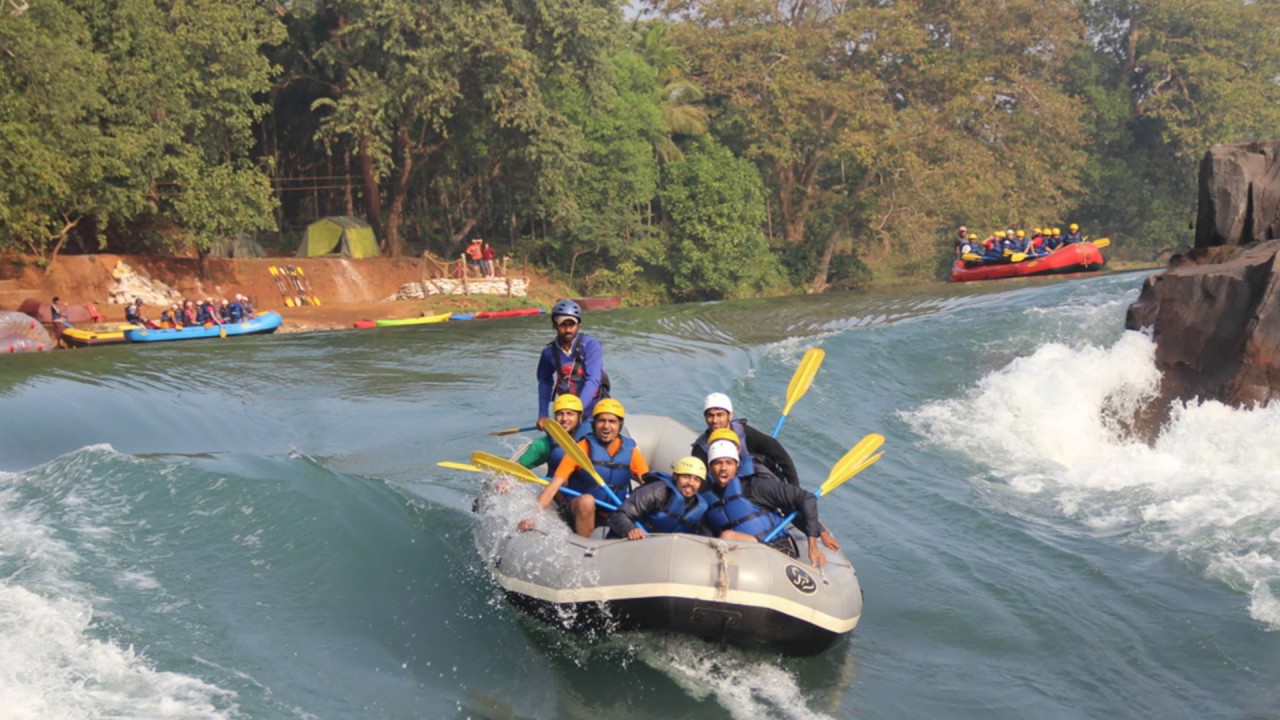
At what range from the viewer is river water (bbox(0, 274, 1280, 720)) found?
615 cm

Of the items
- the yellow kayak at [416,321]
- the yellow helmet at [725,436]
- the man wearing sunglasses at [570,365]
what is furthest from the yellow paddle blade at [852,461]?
the yellow kayak at [416,321]

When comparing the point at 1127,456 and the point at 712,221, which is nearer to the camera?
the point at 1127,456

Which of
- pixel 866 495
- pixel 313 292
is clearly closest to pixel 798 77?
pixel 313 292

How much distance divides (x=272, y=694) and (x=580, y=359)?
3508 millimetres

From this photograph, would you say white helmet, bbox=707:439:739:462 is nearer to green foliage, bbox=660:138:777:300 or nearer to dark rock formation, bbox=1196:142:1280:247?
dark rock formation, bbox=1196:142:1280:247

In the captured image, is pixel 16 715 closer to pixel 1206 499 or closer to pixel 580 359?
pixel 580 359

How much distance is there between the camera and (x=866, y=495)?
404 inches

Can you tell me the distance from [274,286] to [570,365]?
20.6 metres

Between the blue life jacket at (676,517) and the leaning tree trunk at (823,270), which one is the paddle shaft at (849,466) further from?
the leaning tree trunk at (823,270)

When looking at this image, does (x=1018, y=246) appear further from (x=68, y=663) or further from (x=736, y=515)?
(x=68, y=663)

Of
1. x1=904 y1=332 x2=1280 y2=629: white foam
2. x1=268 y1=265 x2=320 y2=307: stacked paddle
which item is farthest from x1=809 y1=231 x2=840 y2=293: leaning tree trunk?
x1=904 y1=332 x2=1280 y2=629: white foam

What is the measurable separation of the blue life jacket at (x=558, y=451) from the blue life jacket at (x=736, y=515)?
102 cm

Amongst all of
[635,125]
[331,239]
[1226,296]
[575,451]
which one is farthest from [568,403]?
[635,125]

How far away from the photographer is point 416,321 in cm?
2581
